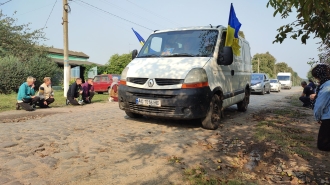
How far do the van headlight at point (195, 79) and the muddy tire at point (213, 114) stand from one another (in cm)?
59

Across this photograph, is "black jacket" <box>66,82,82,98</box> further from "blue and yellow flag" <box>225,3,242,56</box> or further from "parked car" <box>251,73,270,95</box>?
"parked car" <box>251,73,270,95</box>

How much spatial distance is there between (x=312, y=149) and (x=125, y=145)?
3.18m

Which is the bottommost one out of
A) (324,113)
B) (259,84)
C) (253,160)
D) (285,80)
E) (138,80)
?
(253,160)

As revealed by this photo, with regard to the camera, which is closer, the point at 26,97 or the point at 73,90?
the point at 26,97

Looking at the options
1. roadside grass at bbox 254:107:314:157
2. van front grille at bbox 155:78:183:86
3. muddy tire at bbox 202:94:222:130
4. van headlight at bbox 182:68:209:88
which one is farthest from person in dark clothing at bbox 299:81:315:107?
van front grille at bbox 155:78:183:86

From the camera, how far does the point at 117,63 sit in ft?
107

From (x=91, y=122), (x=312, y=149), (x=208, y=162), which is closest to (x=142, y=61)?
(x=91, y=122)

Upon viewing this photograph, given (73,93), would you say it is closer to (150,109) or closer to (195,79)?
(150,109)

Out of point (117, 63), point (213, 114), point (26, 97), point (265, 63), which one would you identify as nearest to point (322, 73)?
point (213, 114)

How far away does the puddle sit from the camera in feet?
11.5

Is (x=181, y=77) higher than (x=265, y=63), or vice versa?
(x=265, y=63)

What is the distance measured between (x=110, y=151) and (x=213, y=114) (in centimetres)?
251

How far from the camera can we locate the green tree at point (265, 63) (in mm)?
62625

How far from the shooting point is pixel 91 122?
6.01 m
